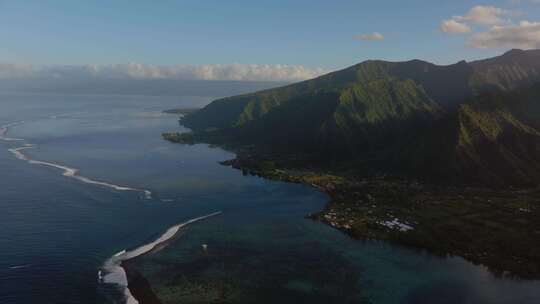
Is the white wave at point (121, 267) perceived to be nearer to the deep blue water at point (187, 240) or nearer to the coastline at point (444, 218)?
the deep blue water at point (187, 240)

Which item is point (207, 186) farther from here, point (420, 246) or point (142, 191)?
point (420, 246)

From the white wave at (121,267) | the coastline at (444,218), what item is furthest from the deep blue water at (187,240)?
the coastline at (444,218)

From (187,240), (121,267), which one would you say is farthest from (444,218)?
(121,267)

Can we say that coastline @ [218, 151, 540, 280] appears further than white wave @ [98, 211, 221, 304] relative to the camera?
Yes

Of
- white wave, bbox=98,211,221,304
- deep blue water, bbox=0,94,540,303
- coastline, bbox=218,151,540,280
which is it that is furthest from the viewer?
coastline, bbox=218,151,540,280

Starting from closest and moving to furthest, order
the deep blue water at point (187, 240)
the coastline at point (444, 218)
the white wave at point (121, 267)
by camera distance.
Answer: the white wave at point (121, 267) → the deep blue water at point (187, 240) → the coastline at point (444, 218)

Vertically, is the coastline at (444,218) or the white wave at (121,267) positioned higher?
the coastline at (444,218)

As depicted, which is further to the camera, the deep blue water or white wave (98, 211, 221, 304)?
the deep blue water

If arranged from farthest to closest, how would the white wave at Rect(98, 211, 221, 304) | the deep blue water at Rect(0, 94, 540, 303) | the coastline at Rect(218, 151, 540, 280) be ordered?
the coastline at Rect(218, 151, 540, 280), the deep blue water at Rect(0, 94, 540, 303), the white wave at Rect(98, 211, 221, 304)

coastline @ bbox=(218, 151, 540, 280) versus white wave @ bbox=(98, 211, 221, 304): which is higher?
coastline @ bbox=(218, 151, 540, 280)

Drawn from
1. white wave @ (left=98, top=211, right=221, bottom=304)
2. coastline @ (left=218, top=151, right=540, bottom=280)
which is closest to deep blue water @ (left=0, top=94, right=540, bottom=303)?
white wave @ (left=98, top=211, right=221, bottom=304)

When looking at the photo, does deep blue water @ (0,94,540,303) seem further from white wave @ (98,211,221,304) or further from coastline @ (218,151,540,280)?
coastline @ (218,151,540,280)

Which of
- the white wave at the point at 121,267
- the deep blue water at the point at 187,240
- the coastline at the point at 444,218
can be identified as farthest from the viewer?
the coastline at the point at 444,218
